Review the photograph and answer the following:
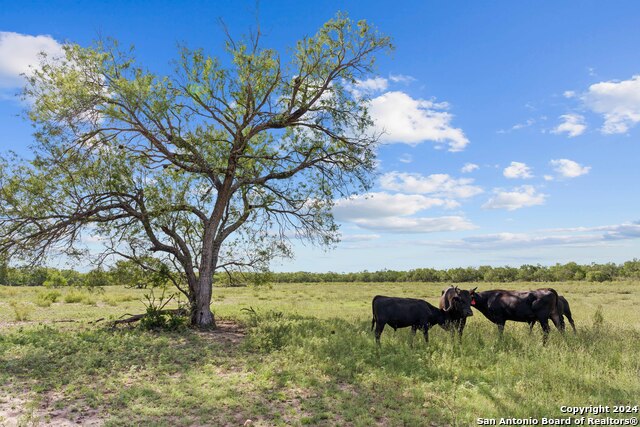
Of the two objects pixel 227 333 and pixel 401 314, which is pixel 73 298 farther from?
pixel 401 314

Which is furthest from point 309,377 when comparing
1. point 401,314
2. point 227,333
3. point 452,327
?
point 227,333

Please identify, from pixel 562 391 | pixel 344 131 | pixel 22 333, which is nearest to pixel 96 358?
pixel 22 333

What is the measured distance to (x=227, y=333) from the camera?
17016mm

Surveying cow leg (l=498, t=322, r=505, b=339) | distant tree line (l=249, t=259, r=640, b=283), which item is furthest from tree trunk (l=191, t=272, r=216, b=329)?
distant tree line (l=249, t=259, r=640, b=283)

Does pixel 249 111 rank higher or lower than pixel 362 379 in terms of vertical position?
higher

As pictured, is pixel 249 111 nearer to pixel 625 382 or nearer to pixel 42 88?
pixel 42 88

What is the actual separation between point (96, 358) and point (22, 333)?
21.5 ft

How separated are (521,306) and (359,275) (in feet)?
278

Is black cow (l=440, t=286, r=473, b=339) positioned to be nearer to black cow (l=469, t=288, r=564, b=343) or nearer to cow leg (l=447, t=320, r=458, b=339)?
cow leg (l=447, t=320, r=458, b=339)

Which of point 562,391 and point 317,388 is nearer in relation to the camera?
point 562,391

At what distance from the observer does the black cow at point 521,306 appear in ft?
48.0

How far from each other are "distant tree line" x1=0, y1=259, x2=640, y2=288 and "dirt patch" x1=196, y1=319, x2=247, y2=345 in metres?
2.48

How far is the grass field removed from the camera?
8.11m

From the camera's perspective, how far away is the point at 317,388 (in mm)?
9500
